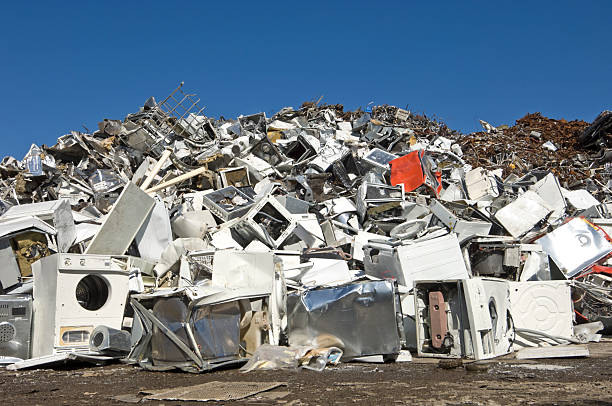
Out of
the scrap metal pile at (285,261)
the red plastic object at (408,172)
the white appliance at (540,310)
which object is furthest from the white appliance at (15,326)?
the red plastic object at (408,172)

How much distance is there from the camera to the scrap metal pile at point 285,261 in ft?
16.6

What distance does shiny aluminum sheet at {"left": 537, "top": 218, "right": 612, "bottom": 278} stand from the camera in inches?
279

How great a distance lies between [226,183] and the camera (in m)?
9.34

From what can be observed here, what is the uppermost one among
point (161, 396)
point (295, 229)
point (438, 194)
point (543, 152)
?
point (543, 152)

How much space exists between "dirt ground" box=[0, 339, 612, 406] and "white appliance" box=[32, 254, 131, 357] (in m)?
0.32

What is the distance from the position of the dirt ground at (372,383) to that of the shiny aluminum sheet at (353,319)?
191 mm

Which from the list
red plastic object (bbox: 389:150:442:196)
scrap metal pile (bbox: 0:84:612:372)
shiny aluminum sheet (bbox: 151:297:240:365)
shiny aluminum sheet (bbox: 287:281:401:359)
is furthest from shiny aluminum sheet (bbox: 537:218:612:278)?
shiny aluminum sheet (bbox: 151:297:240:365)

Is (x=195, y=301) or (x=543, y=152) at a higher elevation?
(x=543, y=152)

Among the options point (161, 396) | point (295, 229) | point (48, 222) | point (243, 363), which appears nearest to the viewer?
point (161, 396)

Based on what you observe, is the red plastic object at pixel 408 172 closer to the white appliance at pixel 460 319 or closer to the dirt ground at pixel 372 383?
the white appliance at pixel 460 319

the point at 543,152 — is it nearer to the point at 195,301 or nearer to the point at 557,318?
the point at 557,318

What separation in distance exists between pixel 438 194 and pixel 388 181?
93 centimetres

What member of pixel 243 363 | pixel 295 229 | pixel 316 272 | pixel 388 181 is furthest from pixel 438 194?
pixel 243 363

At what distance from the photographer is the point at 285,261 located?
6324 mm
